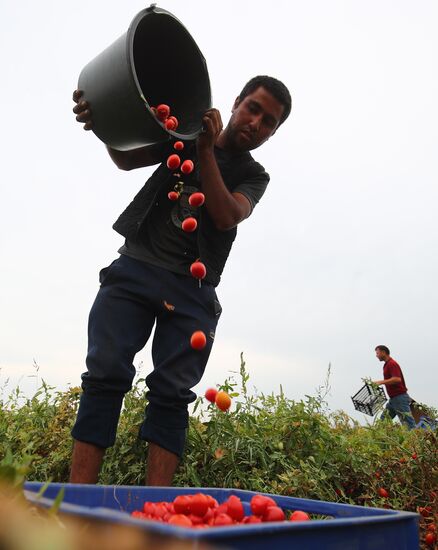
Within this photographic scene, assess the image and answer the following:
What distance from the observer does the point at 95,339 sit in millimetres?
2238

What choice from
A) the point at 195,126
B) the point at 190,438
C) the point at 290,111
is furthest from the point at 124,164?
the point at 190,438

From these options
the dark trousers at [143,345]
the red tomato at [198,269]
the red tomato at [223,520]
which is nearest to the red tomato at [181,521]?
the red tomato at [223,520]

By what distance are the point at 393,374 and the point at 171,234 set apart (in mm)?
7209

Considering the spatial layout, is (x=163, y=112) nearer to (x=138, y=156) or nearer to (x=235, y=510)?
(x=138, y=156)

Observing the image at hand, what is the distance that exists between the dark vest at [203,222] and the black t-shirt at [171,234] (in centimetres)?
3

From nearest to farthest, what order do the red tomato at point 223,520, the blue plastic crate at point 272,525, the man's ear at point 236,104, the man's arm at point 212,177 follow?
the blue plastic crate at point 272,525 → the red tomato at point 223,520 → the man's arm at point 212,177 → the man's ear at point 236,104

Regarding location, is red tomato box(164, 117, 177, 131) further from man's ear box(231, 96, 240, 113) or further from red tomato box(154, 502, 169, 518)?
red tomato box(154, 502, 169, 518)

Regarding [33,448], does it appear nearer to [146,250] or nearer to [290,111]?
[146,250]

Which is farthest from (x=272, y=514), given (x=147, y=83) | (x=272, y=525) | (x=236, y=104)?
(x=147, y=83)

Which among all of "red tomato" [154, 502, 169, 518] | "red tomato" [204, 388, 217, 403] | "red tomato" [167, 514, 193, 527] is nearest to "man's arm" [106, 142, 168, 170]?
"red tomato" [204, 388, 217, 403]

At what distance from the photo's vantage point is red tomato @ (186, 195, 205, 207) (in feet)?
7.55

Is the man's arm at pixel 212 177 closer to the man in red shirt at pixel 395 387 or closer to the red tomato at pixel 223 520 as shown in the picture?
the red tomato at pixel 223 520

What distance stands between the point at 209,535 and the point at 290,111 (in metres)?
2.35

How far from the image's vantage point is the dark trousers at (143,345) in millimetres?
2170
